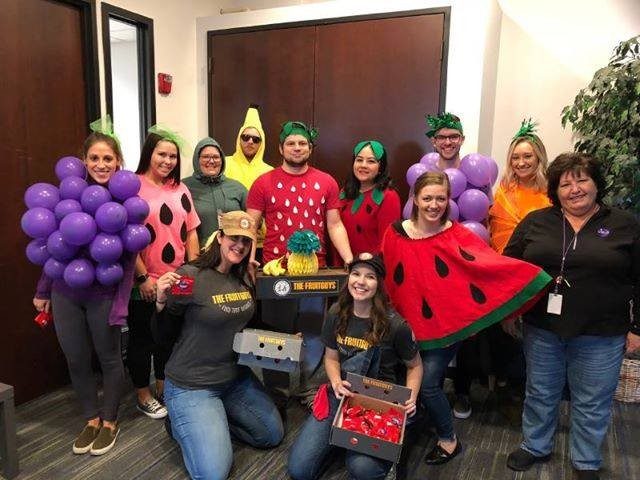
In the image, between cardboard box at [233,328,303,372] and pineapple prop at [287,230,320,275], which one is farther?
pineapple prop at [287,230,320,275]

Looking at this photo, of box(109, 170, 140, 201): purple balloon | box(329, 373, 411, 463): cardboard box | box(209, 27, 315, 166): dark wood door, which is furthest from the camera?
box(209, 27, 315, 166): dark wood door

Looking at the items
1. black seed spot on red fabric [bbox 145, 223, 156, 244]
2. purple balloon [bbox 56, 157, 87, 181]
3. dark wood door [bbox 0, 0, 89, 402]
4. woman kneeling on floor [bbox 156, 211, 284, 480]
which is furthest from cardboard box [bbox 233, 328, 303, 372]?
dark wood door [bbox 0, 0, 89, 402]

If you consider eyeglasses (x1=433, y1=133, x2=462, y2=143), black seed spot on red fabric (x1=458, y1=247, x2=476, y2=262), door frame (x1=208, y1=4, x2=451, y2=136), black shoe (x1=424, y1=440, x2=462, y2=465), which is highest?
door frame (x1=208, y1=4, x2=451, y2=136)

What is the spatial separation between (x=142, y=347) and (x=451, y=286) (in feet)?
5.30

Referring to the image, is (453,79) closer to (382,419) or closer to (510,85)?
(510,85)

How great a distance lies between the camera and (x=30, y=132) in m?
2.66

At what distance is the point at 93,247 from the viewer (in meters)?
2.02

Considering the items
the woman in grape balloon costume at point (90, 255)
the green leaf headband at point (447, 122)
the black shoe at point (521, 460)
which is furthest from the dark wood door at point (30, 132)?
the black shoe at point (521, 460)

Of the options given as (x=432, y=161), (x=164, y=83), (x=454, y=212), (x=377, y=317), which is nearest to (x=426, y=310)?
(x=377, y=317)

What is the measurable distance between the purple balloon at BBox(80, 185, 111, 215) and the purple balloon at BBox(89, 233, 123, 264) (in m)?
0.11

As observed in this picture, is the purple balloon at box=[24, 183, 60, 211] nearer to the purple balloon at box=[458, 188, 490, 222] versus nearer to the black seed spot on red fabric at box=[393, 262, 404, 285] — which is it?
the black seed spot on red fabric at box=[393, 262, 404, 285]

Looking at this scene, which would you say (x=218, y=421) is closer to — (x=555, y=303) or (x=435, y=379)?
(x=435, y=379)

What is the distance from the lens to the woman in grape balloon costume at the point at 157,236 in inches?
95.2

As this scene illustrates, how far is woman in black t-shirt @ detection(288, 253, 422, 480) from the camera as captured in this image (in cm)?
202
